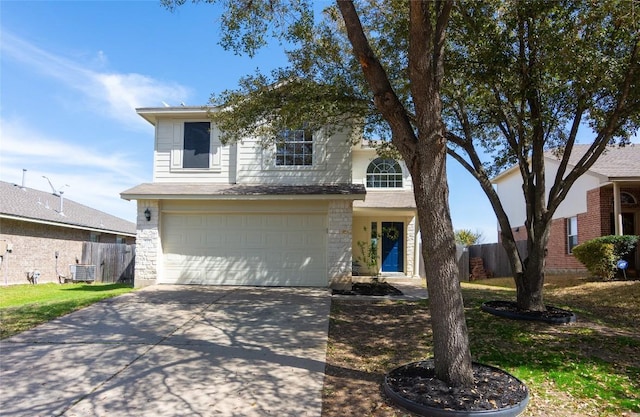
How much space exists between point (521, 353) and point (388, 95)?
4.01 m

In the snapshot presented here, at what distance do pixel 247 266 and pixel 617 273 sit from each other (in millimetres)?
11193

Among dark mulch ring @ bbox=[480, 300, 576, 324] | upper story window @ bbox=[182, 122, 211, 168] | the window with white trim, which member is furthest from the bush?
upper story window @ bbox=[182, 122, 211, 168]

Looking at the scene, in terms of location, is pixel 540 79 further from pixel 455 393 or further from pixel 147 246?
pixel 147 246

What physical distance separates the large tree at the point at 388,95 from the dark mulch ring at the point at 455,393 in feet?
0.59

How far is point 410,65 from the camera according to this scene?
5133 millimetres

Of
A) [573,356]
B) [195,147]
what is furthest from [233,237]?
[573,356]

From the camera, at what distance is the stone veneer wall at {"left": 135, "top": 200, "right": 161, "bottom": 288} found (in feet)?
41.7

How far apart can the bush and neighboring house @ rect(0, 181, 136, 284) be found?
1973 cm

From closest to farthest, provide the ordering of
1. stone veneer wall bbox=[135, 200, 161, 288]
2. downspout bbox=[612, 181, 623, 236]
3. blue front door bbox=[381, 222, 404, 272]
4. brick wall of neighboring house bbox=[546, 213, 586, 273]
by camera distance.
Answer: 1. stone veneer wall bbox=[135, 200, 161, 288]
2. downspout bbox=[612, 181, 623, 236]
3. brick wall of neighboring house bbox=[546, 213, 586, 273]
4. blue front door bbox=[381, 222, 404, 272]

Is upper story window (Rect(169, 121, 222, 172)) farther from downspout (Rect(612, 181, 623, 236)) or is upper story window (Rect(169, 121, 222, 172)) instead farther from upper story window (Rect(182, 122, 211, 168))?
A: downspout (Rect(612, 181, 623, 236))

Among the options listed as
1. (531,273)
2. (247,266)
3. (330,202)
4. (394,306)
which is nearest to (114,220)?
(247,266)

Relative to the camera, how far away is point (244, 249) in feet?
42.4

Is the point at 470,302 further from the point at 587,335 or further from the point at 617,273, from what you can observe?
the point at 617,273

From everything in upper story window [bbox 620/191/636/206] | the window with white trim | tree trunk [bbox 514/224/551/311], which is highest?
upper story window [bbox 620/191/636/206]
